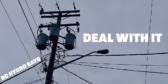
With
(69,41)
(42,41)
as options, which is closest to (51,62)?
(42,41)

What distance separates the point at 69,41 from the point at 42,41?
1317mm

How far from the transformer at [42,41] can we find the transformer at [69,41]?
1011 mm

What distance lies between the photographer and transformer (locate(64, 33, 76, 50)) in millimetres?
11789

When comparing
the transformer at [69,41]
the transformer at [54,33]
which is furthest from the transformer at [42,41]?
the transformer at [69,41]

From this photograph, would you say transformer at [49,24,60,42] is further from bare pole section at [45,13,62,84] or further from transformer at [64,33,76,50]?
Result: transformer at [64,33,76,50]

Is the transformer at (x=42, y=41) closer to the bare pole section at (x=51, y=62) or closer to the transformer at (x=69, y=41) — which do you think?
the bare pole section at (x=51, y=62)

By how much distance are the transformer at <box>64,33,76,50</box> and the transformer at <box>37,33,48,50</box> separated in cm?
101

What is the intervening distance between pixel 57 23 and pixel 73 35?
1.01m

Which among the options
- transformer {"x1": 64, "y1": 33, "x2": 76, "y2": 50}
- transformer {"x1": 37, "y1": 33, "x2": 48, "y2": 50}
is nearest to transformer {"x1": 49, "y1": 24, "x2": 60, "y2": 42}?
transformer {"x1": 37, "y1": 33, "x2": 48, "y2": 50}

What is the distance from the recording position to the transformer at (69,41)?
11.8 meters

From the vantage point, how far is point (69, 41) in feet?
38.9

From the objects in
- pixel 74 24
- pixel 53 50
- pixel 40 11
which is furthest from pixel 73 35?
pixel 40 11

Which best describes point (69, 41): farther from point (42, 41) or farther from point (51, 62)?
point (51, 62)

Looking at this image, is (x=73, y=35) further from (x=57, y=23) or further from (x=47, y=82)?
(x=47, y=82)
